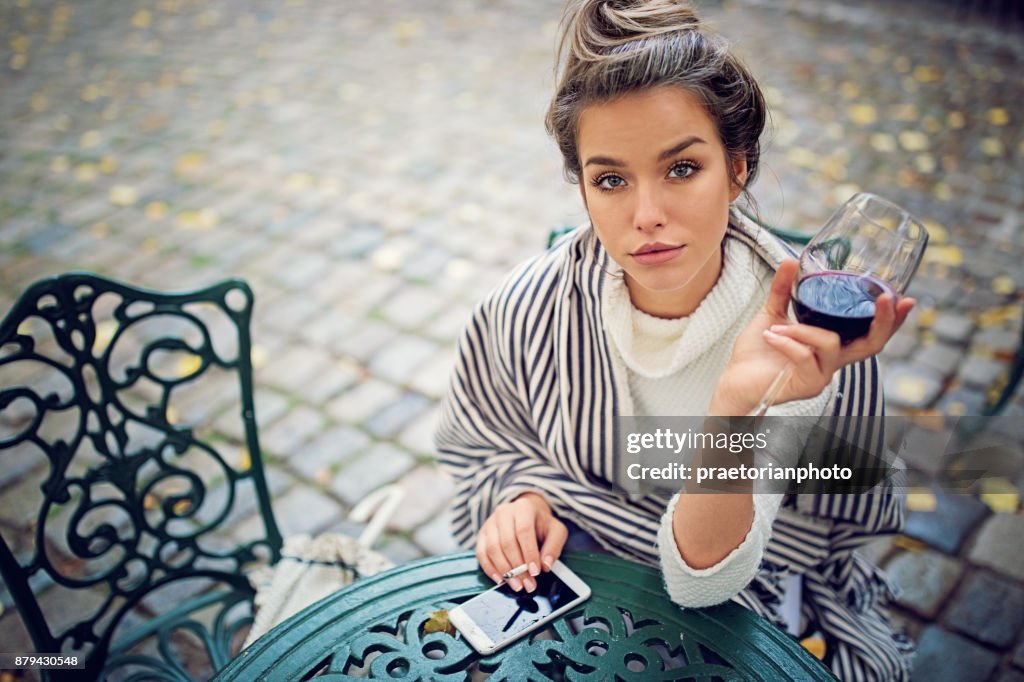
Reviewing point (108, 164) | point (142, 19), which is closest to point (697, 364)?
point (108, 164)

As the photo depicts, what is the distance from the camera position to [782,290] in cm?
154

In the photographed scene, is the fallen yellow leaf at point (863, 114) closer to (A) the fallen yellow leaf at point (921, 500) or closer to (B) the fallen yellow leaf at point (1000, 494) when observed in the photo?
(B) the fallen yellow leaf at point (1000, 494)

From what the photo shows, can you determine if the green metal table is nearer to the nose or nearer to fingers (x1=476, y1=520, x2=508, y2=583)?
fingers (x1=476, y1=520, x2=508, y2=583)

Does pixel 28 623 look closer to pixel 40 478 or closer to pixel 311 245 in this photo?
pixel 40 478

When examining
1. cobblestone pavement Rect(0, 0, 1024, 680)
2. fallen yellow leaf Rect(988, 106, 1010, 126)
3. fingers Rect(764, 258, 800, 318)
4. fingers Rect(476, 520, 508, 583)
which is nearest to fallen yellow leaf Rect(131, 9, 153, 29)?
cobblestone pavement Rect(0, 0, 1024, 680)

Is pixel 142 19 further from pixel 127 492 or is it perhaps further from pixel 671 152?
pixel 671 152

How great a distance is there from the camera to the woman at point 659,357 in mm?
1532

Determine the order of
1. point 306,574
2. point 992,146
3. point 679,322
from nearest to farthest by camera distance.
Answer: point 679,322, point 306,574, point 992,146

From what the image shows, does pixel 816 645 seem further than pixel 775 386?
Yes

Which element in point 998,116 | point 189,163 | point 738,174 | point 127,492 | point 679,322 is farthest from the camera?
point 998,116

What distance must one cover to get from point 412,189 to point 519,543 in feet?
12.8

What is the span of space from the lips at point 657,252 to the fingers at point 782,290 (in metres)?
0.20

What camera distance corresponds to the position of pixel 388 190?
530cm

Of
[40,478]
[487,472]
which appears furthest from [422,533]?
[40,478]
